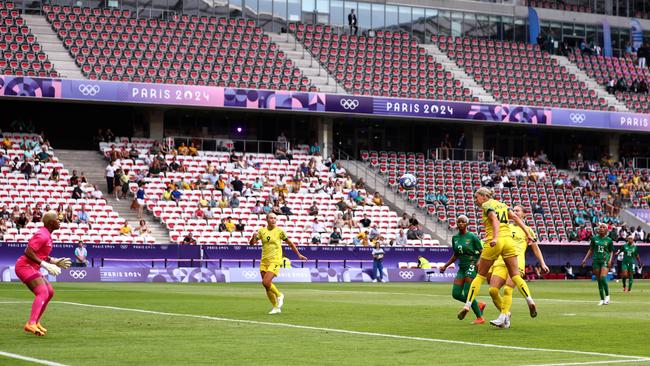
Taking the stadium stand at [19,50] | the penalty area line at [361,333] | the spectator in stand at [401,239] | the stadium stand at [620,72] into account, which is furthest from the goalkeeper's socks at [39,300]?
the stadium stand at [620,72]

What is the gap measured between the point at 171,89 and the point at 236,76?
4.55m

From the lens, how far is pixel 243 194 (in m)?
53.8

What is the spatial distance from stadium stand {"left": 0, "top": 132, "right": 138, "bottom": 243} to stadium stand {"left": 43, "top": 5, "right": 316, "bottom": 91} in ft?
17.8

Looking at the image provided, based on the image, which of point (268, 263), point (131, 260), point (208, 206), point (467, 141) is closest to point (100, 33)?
point (208, 206)

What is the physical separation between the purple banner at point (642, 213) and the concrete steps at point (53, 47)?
31062mm

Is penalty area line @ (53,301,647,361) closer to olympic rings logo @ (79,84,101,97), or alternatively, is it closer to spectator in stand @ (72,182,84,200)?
spectator in stand @ (72,182,84,200)

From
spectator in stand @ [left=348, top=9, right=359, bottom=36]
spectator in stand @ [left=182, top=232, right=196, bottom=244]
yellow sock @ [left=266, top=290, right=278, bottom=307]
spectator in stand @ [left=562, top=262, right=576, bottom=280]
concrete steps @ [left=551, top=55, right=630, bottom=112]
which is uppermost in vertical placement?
spectator in stand @ [left=348, top=9, right=359, bottom=36]

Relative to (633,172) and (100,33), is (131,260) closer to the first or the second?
(100,33)

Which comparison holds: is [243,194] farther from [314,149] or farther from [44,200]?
[44,200]

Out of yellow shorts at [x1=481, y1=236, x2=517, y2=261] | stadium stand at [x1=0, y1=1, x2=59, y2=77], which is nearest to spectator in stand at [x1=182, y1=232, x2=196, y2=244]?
stadium stand at [x1=0, y1=1, x2=59, y2=77]

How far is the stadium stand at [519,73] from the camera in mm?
68188

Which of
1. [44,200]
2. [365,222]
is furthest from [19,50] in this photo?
[365,222]

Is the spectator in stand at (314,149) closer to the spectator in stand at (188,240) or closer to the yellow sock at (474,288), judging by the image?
the spectator in stand at (188,240)

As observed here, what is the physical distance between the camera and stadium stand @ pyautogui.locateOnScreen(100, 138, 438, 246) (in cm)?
5053
